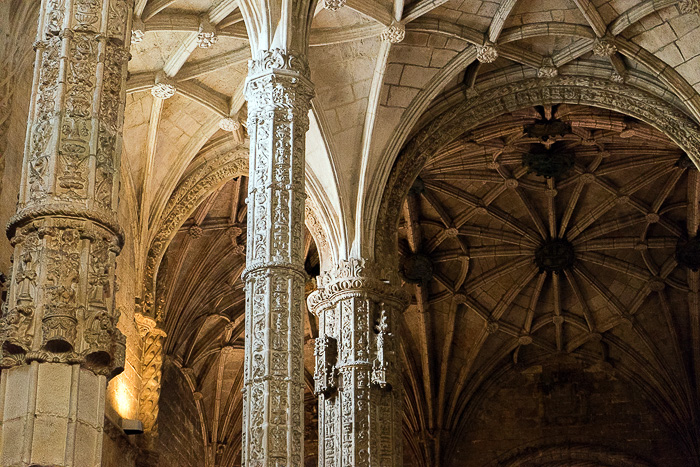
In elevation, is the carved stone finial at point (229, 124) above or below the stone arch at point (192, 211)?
above

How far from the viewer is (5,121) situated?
43.0 feet

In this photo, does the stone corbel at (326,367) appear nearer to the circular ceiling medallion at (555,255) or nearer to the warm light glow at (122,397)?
the warm light glow at (122,397)

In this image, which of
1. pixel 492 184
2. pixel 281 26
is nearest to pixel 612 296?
pixel 492 184

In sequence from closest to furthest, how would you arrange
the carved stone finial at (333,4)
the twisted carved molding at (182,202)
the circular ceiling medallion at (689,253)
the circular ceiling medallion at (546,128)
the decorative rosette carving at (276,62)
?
the decorative rosette carving at (276,62) → the carved stone finial at (333,4) → the twisted carved molding at (182,202) → the circular ceiling medallion at (546,128) → the circular ceiling medallion at (689,253)

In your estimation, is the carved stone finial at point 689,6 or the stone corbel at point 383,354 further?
the carved stone finial at point 689,6

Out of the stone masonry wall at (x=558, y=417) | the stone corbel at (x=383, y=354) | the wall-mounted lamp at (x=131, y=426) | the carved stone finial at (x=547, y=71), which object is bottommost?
the wall-mounted lamp at (x=131, y=426)

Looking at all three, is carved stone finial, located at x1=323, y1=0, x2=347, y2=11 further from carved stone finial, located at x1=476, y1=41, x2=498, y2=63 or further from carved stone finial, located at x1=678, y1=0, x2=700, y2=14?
carved stone finial, located at x1=678, y1=0, x2=700, y2=14

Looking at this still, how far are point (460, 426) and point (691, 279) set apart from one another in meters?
6.26

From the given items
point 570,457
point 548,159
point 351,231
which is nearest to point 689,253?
point 548,159

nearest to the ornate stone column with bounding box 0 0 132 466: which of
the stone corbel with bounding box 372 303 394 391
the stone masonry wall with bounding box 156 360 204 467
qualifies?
the stone corbel with bounding box 372 303 394 391

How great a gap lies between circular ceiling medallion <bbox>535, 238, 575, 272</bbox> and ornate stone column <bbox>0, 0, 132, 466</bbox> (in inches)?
754

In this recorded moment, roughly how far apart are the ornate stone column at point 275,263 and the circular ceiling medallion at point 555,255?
14333 millimetres

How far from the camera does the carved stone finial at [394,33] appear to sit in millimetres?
16016

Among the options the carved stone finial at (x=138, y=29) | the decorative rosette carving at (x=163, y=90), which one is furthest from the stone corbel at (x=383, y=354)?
the carved stone finial at (x=138, y=29)
